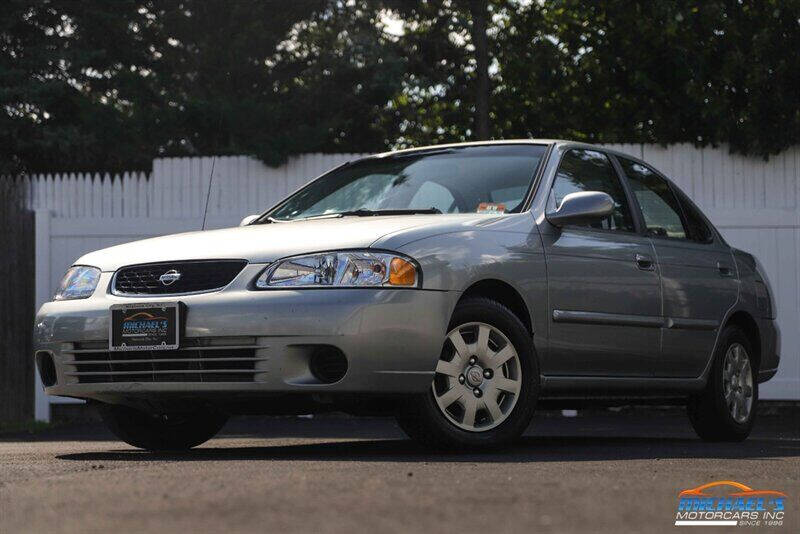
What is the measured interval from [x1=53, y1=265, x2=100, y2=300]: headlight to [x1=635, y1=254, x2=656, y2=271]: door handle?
2.74 m

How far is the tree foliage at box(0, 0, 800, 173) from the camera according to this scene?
1527cm

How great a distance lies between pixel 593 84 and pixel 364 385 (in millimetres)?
11406

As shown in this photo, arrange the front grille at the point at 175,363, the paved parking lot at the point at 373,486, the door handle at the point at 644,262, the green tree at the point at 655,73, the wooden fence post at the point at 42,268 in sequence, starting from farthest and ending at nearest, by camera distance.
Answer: the green tree at the point at 655,73
the wooden fence post at the point at 42,268
the door handle at the point at 644,262
the front grille at the point at 175,363
the paved parking lot at the point at 373,486

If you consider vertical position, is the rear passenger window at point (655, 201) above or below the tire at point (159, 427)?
above

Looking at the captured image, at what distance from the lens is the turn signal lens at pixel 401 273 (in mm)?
6234

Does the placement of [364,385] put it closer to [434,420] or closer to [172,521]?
[434,420]

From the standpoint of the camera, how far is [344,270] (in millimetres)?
6258

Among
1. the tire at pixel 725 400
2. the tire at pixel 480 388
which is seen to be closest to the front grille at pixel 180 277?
the tire at pixel 480 388

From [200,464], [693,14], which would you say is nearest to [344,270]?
[200,464]

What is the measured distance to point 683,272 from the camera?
26.8ft

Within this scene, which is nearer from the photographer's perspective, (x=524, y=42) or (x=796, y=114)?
(x=796, y=114)

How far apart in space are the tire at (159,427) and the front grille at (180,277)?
0.81 meters

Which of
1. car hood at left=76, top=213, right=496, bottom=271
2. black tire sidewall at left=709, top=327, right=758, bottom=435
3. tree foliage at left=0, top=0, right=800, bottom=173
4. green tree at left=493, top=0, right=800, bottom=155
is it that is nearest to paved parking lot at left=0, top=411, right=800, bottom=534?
black tire sidewall at left=709, top=327, right=758, bottom=435

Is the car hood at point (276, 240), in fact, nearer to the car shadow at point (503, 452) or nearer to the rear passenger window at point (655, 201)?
the car shadow at point (503, 452)
